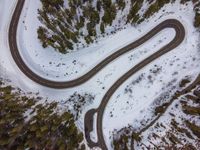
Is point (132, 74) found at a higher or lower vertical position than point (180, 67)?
higher

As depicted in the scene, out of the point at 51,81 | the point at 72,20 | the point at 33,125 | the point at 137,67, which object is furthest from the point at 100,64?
the point at 33,125

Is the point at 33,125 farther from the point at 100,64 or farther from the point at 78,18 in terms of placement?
the point at 78,18

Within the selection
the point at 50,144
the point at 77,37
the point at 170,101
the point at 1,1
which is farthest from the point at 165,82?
the point at 1,1

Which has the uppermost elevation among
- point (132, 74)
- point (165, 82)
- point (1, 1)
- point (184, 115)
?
point (1, 1)

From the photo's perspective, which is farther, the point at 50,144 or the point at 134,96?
the point at 134,96

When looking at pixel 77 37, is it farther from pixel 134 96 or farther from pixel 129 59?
pixel 134 96

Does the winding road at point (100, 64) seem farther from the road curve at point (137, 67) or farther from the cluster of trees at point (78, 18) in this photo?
the cluster of trees at point (78, 18)

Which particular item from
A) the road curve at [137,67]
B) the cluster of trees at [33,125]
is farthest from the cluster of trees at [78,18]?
the cluster of trees at [33,125]

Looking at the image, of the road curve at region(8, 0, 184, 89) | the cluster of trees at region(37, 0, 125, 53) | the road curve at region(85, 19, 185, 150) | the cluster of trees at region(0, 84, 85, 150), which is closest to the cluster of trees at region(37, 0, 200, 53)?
the cluster of trees at region(37, 0, 125, 53)
